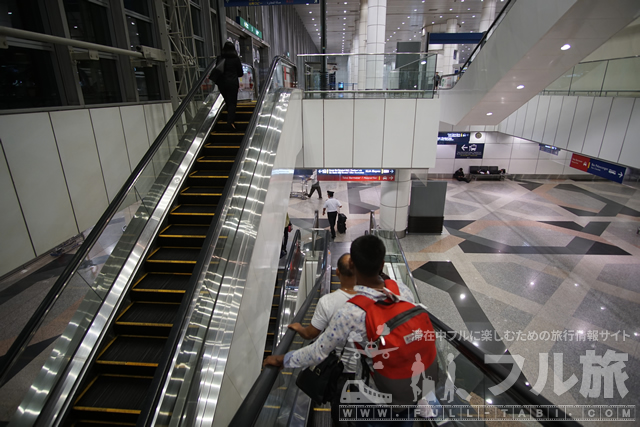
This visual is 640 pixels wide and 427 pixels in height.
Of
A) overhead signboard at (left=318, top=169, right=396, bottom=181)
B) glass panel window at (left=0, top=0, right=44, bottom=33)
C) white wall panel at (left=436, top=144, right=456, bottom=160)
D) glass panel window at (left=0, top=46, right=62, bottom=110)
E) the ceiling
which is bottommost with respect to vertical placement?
white wall panel at (left=436, top=144, right=456, bottom=160)

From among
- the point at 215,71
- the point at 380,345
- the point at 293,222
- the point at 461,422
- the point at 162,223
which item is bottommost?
the point at 293,222

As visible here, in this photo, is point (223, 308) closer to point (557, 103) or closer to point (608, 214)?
point (557, 103)

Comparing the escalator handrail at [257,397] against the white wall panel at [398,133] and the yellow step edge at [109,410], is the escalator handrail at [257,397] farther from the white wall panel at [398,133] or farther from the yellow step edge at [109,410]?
the white wall panel at [398,133]

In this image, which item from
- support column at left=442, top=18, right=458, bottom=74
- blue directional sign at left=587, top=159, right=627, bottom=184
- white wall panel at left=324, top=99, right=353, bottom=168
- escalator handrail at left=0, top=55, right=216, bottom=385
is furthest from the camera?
support column at left=442, top=18, right=458, bottom=74

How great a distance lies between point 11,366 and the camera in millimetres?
2695

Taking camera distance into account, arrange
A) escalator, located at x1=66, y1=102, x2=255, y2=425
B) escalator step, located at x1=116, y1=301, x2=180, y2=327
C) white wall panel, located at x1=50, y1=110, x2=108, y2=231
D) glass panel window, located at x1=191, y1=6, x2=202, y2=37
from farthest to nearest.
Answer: glass panel window, located at x1=191, y1=6, x2=202, y2=37 → white wall panel, located at x1=50, y1=110, x2=108, y2=231 → escalator step, located at x1=116, y1=301, x2=180, y2=327 → escalator, located at x1=66, y1=102, x2=255, y2=425

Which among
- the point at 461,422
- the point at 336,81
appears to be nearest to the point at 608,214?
the point at 336,81

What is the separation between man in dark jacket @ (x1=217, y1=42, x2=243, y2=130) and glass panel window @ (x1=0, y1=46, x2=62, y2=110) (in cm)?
274

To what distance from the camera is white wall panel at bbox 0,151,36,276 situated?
3.85 m

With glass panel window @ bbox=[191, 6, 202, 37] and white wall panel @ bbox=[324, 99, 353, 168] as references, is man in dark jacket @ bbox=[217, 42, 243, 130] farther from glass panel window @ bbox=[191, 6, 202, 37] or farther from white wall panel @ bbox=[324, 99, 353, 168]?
glass panel window @ bbox=[191, 6, 202, 37]

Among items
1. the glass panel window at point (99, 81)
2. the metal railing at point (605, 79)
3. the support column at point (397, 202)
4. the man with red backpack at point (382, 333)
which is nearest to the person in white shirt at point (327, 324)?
the man with red backpack at point (382, 333)

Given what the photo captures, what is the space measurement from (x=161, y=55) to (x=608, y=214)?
18634 mm

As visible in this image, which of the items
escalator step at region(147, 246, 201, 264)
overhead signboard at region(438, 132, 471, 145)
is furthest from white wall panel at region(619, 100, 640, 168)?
overhead signboard at region(438, 132, 471, 145)

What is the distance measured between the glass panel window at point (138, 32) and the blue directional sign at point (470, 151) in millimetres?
18929
